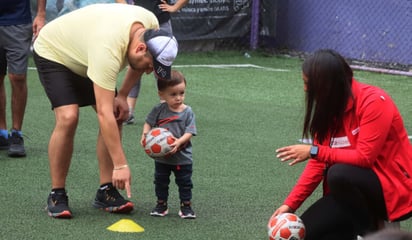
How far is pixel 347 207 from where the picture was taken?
4.57 meters

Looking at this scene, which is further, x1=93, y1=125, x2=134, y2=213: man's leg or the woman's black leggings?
x1=93, y1=125, x2=134, y2=213: man's leg

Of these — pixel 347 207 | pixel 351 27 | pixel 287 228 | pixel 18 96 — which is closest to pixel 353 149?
pixel 347 207

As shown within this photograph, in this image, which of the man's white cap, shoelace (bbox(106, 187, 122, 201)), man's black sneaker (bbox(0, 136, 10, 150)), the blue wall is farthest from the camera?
the blue wall

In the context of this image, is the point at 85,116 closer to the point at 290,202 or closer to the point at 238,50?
the point at 290,202

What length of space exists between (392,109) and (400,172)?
320 millimetres

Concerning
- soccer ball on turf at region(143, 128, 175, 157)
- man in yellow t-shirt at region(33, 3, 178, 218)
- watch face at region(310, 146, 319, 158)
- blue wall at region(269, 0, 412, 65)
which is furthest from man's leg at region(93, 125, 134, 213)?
blue wall at region(269, 0, 412, 65)

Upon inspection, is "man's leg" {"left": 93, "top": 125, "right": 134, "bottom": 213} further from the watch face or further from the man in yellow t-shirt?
the watch face

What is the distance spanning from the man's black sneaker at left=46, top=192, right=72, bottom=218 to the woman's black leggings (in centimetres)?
153

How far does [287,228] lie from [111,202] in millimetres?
1498

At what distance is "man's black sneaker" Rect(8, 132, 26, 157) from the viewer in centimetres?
696

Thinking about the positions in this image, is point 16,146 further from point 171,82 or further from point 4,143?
point 171,82

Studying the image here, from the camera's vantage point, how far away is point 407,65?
40.5 feet

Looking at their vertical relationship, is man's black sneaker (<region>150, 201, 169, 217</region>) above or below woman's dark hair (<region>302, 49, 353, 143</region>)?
below

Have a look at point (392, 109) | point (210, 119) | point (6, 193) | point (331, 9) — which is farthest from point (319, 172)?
point (331, 9)
